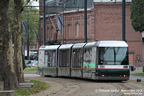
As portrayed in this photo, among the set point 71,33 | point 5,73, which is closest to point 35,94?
point 5,73

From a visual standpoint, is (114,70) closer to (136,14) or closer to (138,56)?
(136,14)

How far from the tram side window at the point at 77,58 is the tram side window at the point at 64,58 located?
42.4 inches

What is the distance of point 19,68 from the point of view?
19.7 meters

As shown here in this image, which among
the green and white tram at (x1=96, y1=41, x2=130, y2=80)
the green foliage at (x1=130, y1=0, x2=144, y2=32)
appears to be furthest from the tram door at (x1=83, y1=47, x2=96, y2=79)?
the green foliage at (x1=130, y1=0, x2=144, y2=32)

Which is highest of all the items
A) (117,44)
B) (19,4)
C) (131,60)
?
(19,4)

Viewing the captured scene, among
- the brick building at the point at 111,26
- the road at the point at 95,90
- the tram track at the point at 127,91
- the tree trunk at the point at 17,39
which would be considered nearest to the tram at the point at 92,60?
the road at the point at 95,90

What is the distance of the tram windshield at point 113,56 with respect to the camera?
896 inches

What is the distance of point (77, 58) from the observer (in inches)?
1051

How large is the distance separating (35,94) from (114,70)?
780 cm

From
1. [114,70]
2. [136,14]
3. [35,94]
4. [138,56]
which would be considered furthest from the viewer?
[138,56]

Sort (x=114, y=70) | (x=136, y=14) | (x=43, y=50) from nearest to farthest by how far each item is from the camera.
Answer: (x=114, y=70)
(x=43, y=50)
(x=136, y=14)

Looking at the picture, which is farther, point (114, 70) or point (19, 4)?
point (114, 70)

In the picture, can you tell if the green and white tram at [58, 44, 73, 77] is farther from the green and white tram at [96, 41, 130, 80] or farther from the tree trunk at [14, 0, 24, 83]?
the tree trunk at [14, 0, 24, 83]

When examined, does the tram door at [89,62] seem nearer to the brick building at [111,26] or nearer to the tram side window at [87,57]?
the tram side window at [87,57]
